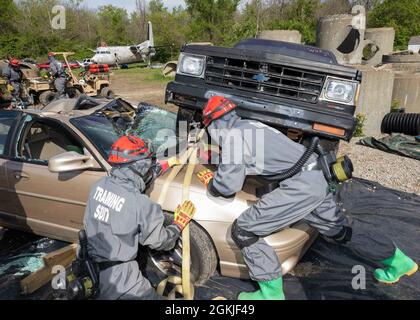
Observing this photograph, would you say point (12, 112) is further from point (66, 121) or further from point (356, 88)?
point (356, 88)

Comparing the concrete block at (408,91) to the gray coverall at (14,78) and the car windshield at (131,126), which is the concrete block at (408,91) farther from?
the gray coverall at (14,78)

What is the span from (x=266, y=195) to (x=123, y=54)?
108 ft

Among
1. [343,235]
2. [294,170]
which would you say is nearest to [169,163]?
[294,170]

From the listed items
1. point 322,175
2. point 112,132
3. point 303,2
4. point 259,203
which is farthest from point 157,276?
point 303,2

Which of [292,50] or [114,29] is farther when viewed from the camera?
[114,29]

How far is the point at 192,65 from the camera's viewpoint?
398 cm

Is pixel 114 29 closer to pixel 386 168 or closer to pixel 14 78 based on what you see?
pixel 14 78

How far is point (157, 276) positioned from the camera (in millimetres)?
3043

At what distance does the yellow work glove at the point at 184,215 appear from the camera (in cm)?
260

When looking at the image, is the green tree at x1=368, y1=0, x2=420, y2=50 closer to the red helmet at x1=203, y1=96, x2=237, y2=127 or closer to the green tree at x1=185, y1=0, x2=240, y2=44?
the green tree at x1=185, y1=0, x2=240, y2=44

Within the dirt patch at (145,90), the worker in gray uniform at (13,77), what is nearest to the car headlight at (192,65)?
the dirt patch at (145,90)

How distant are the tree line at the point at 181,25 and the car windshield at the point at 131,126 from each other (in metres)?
28.4

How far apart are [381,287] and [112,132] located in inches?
108

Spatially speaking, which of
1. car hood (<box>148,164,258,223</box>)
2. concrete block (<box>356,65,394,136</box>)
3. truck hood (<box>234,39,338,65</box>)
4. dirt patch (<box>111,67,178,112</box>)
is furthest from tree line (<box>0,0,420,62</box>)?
car hood (<box>148,164,258,223</box>)
